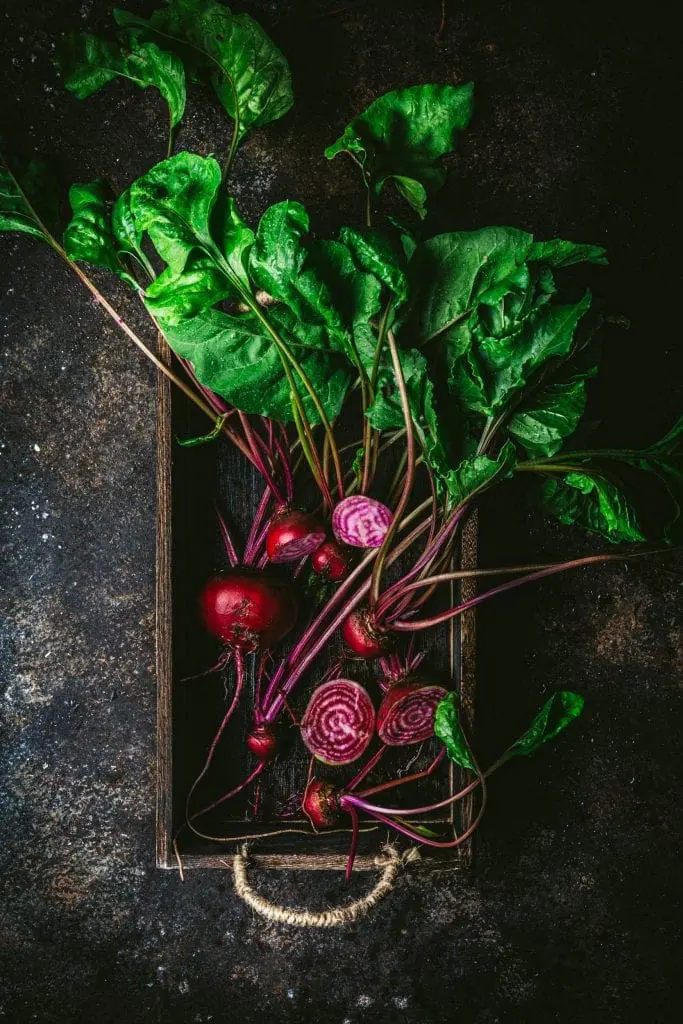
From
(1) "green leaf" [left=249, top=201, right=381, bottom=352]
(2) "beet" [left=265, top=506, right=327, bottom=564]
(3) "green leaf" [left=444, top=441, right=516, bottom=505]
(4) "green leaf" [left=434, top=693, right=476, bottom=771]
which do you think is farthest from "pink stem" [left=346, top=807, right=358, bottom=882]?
(1) "green leaf" [left=249, top=201, right=381, bottom=352]

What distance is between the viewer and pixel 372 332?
1.19m

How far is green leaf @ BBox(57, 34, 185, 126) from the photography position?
1248 mm

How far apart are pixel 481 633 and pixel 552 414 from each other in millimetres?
538

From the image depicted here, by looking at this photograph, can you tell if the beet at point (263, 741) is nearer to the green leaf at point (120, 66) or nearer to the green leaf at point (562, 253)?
the green leaf at point (562, 253)

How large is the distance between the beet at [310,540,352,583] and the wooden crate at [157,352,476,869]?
0.63ft

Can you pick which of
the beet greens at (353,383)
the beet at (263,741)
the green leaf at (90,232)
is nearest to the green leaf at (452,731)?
the beet greens at (353,383)

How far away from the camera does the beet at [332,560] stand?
4.33 feet

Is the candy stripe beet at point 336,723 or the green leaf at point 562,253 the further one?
the candy stripe beet at point 336,723

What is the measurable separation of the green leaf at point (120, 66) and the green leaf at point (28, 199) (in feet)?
0.57

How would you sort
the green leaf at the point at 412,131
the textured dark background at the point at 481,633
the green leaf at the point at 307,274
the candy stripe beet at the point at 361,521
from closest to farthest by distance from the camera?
the green leaf at the point at 307,274 → the green leaf at the point at 412,131 → the candy stripe beet at the point at 361,521 → the textured dark background at the point at 481,633

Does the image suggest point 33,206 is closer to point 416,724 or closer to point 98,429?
point 98,429

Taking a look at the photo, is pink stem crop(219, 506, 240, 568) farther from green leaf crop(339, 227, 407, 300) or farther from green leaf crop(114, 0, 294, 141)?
green leaf crop(114, 0, 294, 141)

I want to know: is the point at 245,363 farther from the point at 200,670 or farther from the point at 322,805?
the point at 322,805

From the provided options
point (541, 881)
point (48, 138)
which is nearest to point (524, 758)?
point (541, 881)
